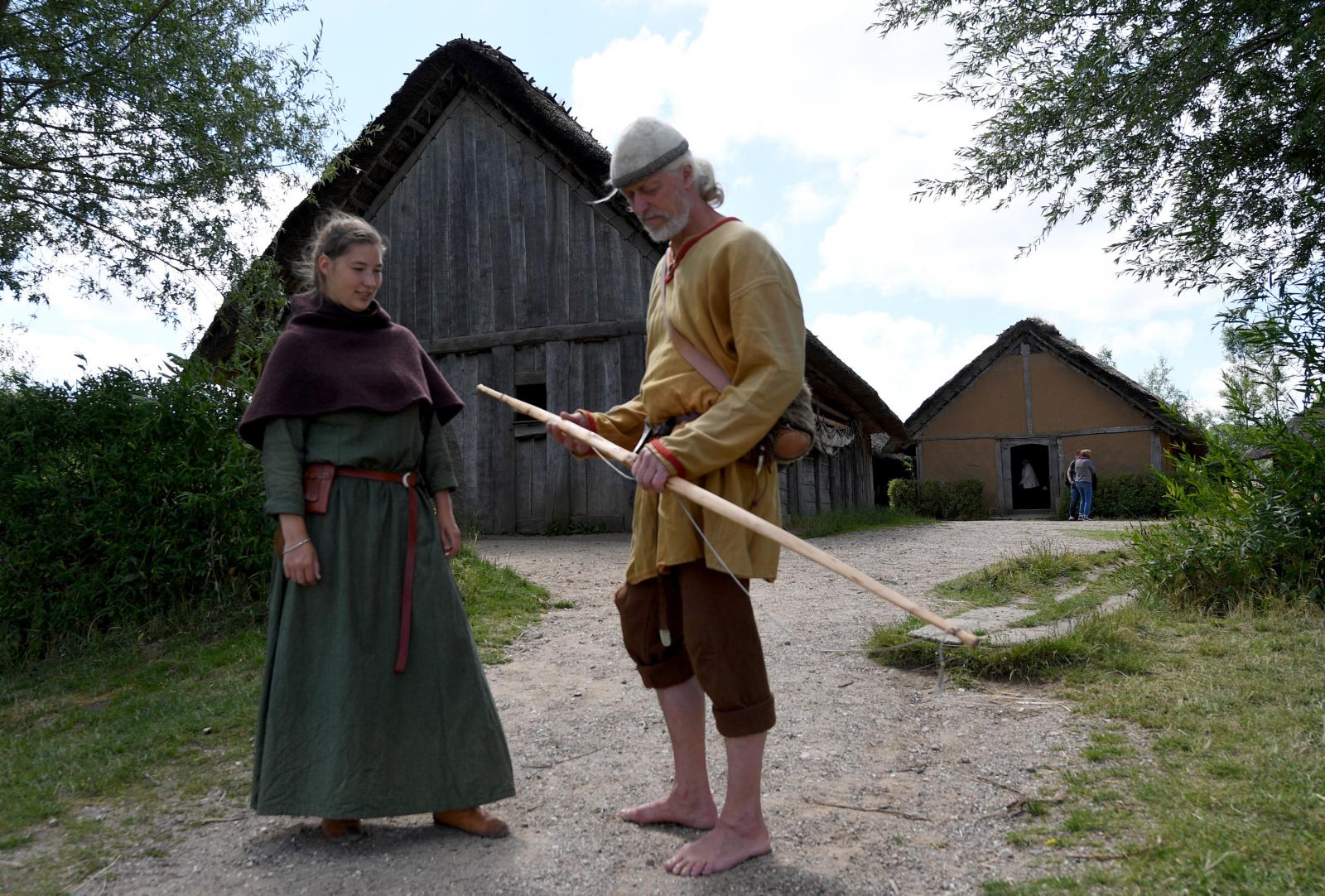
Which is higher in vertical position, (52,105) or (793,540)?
(52,105)

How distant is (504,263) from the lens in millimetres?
10812

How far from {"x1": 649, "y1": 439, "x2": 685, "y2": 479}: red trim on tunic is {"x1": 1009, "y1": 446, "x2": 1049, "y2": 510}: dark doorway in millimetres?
20475

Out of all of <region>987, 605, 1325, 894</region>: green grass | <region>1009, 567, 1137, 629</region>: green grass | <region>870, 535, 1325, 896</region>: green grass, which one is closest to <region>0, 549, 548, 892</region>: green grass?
<region>870, 535, 1325, 896</region>: green grass

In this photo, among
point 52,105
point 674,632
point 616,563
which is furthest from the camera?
point 616,563

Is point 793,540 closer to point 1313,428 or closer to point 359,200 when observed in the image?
point 1313,428

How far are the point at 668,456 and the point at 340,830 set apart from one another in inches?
55.4

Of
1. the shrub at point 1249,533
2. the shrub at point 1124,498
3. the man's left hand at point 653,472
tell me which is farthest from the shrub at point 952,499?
the man's left hand at point 653,472

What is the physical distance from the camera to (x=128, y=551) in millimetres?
5422

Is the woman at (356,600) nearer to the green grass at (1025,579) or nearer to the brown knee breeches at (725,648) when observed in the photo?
the brown knee breeches at (725,648)

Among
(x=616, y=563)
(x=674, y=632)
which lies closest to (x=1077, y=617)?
(x=674, y=632)

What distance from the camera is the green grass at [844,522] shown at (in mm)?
11101

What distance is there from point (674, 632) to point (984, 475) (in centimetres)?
1976

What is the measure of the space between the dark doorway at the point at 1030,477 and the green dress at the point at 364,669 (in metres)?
20.3

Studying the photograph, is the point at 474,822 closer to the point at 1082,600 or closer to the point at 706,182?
the point at 706,182
